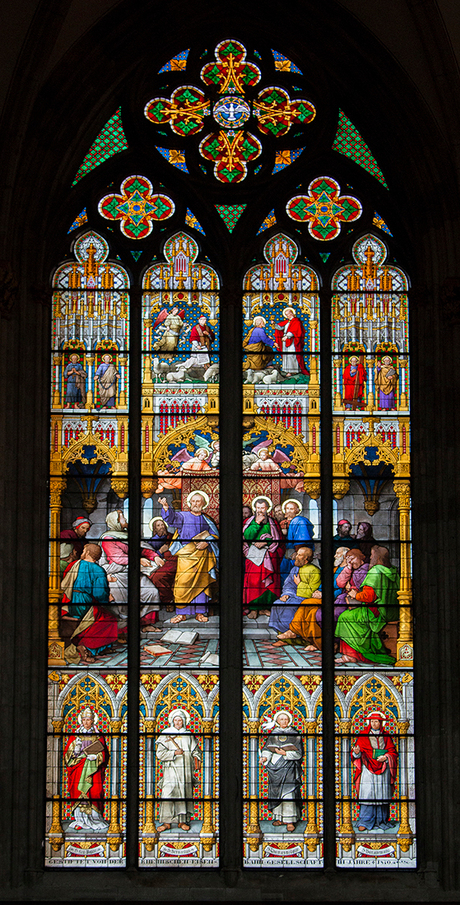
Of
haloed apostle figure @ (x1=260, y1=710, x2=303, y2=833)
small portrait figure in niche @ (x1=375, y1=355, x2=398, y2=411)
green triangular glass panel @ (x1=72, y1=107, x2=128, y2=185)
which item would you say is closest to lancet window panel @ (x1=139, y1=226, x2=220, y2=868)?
haloed apostle figure @ (x1=260, y1=710, x2=303, y2=833)

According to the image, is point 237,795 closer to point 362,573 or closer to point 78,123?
point 362,573

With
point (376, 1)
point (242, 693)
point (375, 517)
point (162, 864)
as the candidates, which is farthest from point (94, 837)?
point (376, 1)

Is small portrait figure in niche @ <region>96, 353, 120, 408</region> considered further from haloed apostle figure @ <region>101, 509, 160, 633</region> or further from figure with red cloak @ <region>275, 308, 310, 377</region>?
figure with red cloak @ <region>275, 308, 310, 377</region>

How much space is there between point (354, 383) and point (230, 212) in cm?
212

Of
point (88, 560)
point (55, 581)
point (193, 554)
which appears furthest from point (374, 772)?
point (55, 581)

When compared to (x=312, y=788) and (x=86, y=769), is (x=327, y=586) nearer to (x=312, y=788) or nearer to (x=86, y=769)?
(x=312, y=788)

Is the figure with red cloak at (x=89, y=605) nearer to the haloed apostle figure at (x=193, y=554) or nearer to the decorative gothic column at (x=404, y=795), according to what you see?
the haloed apostle figure at (x=193, y=554)

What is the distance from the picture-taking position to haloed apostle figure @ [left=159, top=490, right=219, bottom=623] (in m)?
13.5

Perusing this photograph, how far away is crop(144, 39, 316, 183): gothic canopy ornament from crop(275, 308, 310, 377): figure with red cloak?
1.63 meters

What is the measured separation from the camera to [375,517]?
13.8 meters

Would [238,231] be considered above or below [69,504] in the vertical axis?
above

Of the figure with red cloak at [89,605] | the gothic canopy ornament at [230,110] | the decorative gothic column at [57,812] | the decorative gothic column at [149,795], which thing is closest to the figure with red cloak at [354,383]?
the gothic canopy ornament at [230,110]
